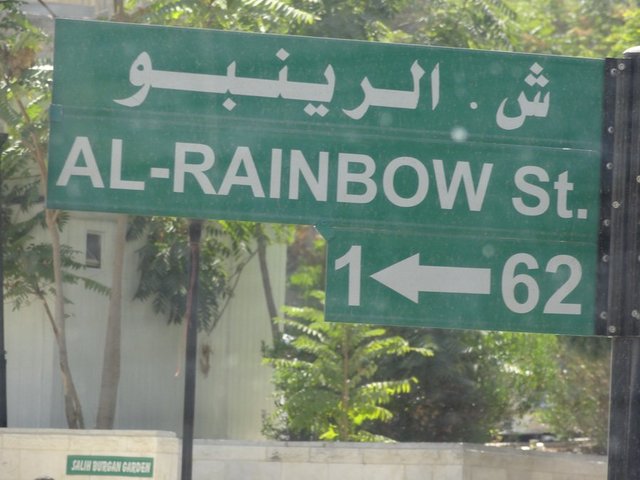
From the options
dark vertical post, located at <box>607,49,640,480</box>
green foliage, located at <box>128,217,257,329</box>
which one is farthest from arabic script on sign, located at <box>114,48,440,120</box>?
green foliage, located at <box>128,217,257,329</box>

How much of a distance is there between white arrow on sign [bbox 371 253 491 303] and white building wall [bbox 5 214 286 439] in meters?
11.7

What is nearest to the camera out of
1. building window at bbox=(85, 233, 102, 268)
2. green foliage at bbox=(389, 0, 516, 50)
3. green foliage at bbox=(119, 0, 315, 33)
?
green foliage at bbox=(119, 0, 315, 33)

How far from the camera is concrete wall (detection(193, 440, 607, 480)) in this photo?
14586 mm

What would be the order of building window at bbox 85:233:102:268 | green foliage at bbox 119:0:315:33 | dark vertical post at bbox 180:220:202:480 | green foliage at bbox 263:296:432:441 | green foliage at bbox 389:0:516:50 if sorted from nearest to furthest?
dark vertical post at bbox 180:220:202:480
green foliage at bbox 119:0:315:33
green foliage at bbox 263:296:432:441
green foliage at bbox 389:0:516:50
building window at bbox 85:233:102:268

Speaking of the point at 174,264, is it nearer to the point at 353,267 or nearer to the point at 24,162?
the point at 24,162

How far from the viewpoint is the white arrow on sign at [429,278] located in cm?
480

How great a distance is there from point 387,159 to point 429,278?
0.52 metres

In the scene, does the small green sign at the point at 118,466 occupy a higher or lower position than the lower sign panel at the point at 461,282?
lower

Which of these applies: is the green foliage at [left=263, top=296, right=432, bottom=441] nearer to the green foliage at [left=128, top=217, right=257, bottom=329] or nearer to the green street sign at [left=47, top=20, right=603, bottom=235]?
the green foliage at [left=128, top=217, right=257, bottom=329]

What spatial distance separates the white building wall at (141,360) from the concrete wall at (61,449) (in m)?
2.23

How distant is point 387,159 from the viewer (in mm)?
4840

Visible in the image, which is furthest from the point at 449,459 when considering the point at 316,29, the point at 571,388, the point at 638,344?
the point at 638,344

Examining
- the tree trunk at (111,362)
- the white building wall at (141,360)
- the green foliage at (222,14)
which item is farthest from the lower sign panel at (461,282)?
the white building wall at (141,360)

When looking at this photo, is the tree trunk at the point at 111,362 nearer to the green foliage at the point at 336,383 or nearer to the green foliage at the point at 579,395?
the green foliage at the point at 336,383
